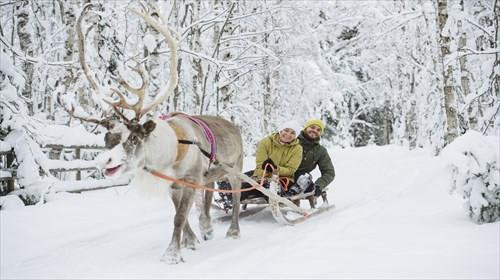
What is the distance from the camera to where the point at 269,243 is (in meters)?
4.89

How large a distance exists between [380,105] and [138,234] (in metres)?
23.0

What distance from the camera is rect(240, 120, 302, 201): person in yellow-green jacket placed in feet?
21.2

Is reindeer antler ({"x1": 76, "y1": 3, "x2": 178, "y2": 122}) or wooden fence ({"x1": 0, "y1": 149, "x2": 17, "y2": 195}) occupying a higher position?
reindeer antler ({"x1": 76, "y1": 3, "x2": 178, "y2": 122})

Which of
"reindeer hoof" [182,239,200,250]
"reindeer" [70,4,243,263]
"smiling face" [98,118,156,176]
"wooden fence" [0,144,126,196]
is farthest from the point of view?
"wooden fence" [0,144,126,196]

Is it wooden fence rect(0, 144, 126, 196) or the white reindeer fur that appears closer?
the white reindeer fur

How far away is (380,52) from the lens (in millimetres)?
22297

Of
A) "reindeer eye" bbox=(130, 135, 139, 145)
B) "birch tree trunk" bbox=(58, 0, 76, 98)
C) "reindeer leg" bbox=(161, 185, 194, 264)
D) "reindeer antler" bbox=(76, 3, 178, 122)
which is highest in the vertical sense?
"birch tree trunk" bbox=(58, 0, 76, 98)

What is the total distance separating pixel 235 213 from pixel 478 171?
273cm

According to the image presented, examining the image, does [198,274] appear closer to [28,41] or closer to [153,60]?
[153,60]

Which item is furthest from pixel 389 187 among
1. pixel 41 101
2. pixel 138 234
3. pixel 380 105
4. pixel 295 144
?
pixel 380 105

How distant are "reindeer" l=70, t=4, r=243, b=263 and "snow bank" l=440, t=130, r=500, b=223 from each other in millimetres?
2499

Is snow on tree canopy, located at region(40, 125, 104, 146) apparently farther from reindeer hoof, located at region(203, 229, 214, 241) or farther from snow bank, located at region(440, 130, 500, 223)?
snow bank, located at region(440, 130, 500, 223)

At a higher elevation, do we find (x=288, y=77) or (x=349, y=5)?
(x=349, y=5)

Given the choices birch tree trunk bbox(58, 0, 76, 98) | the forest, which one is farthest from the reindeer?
birch tree trunk bbox(58, 0, 76, 98)
